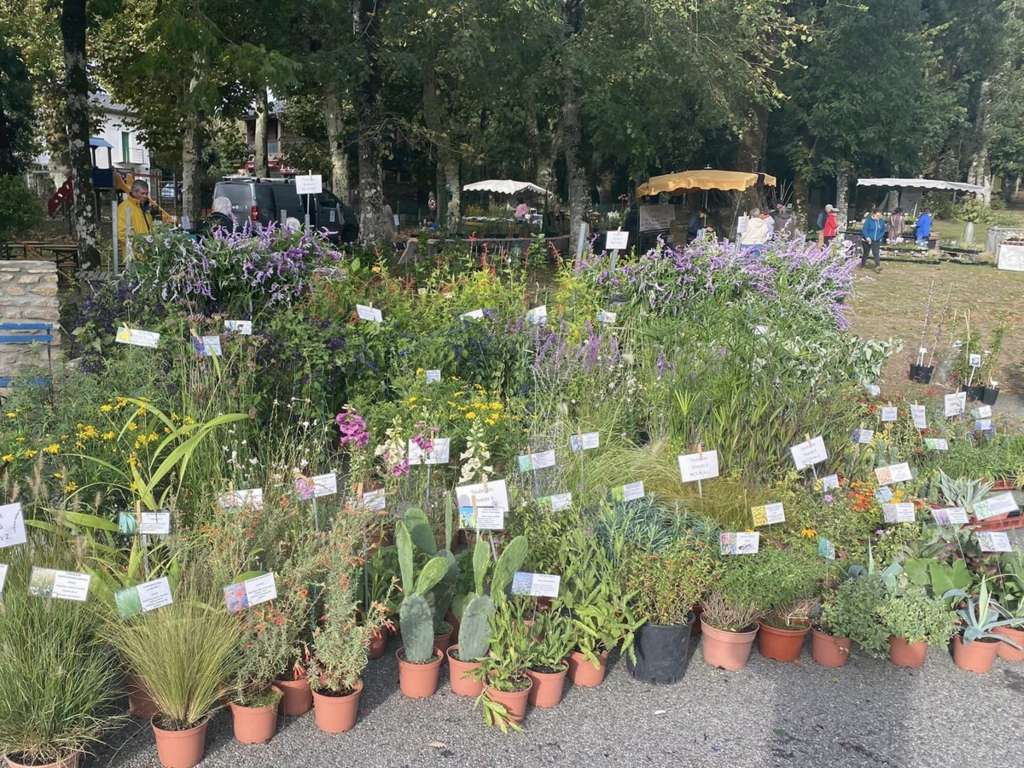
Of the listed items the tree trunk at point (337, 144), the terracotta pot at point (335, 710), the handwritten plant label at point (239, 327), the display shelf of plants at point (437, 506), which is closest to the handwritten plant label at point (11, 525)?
the display shelf of plants at point (437, 506)

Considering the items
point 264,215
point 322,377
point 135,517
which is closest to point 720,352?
point 322,377

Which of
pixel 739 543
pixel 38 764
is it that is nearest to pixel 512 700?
pixel 739 543

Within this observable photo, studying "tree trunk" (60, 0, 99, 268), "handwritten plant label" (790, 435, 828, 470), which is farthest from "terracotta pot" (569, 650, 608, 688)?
"tree trunk" (60, 0, 99, 268)

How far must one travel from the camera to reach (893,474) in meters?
4.21

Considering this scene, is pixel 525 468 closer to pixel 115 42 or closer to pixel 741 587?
pixel 741 587

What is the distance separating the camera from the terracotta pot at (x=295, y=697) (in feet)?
9.69

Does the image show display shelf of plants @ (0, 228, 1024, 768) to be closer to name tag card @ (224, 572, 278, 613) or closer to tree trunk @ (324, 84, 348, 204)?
name tag card @ (224, 572, 278, 613)

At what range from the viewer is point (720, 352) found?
197 inches

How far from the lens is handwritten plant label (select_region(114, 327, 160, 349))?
4.31 m

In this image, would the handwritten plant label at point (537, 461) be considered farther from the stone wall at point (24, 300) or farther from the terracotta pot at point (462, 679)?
the stone wall at point (24, 300)

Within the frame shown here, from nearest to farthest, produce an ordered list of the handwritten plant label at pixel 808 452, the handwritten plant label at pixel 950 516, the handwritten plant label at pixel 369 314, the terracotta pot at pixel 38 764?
the terracotta pot at pixel 38 764 → the handwritten plant label at pixel 950 516 → the handwritten plant label at pixel 808 452 → the handwritten plant label at pixel 369 314

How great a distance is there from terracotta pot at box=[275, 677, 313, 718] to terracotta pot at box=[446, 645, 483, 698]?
502 millimetres

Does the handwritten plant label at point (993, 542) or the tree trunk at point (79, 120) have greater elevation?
the tree trunk at point (79, 120)

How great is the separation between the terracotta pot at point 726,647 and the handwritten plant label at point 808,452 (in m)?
0.97
